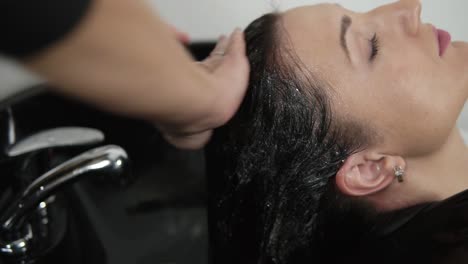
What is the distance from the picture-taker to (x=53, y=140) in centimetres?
59

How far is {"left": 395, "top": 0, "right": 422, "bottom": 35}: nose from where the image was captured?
654 millimetres

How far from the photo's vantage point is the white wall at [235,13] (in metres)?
1.00

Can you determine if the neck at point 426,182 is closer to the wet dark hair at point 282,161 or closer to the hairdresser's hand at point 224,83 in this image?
the wet dark hair at point 282,161

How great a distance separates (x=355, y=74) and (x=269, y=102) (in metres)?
0.12

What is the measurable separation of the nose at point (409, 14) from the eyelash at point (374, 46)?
0.18ft

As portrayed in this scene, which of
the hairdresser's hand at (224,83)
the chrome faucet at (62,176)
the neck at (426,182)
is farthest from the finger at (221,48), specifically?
the neck at (426,182)

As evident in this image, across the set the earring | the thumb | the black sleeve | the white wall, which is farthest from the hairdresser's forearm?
the white wall

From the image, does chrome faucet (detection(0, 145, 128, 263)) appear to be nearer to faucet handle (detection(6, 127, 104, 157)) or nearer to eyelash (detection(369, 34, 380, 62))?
faucet handle (detection(6, 127, 104, 157))

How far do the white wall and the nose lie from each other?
337mm

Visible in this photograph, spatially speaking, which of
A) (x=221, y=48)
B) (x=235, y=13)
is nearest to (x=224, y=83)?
(x=221, y=48)

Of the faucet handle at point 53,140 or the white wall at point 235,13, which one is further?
the white wall at point 235,13

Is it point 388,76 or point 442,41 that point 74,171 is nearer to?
point 388,76

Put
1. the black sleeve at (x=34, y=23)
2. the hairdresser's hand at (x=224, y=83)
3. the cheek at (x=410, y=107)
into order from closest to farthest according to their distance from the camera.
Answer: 1. the black sleeve at (x=34, y=23)
2. the hairdresser's hand at (x=224, y=83)
3. the cheek at (x=410, y=107)

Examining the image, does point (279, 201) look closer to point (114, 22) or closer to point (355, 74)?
point (355, 74)
